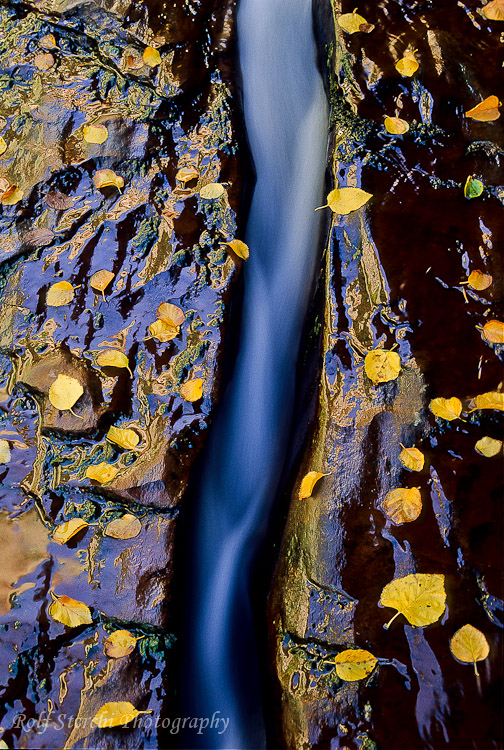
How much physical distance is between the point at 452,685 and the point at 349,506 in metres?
0.67

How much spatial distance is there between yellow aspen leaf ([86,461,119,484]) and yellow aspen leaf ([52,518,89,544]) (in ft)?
0.55

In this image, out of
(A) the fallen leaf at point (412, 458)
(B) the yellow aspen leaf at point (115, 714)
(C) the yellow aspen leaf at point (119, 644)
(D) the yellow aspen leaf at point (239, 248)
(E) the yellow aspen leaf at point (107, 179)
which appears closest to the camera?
(B) the yellow aspen leaf at point (115, 714)

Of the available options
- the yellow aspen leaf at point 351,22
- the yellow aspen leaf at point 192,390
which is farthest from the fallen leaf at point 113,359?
the yellow aspen leaf at point 351,22

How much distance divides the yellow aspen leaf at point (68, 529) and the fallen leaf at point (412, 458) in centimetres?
126

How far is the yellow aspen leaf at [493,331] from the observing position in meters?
2.26

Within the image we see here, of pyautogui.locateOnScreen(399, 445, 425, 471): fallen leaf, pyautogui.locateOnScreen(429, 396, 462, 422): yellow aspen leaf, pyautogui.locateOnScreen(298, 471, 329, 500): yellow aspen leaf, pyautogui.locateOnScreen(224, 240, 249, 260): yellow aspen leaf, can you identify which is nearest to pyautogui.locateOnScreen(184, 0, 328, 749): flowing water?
pyautogui.locateOnScreen(224, 240, 249, 260): yellow aspen leaf

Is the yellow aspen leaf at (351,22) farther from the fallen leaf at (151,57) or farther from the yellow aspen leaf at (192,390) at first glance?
the yellow aspen leaf at (192,390)

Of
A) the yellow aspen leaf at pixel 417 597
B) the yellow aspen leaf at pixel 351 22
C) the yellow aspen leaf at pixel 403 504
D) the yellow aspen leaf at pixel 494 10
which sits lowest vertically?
the yellow aspen leaf at pixel 417 597

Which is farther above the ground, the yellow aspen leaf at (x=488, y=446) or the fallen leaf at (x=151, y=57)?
the fallen leaf at (x=151, y=57)

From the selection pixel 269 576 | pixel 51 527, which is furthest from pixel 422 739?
pixel 51 527

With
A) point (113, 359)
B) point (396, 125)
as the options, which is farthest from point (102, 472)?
→ point (396, 125)

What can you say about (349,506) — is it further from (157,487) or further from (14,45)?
(14,45)

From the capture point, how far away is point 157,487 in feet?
7.11

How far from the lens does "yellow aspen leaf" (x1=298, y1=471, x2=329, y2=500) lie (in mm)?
2131
